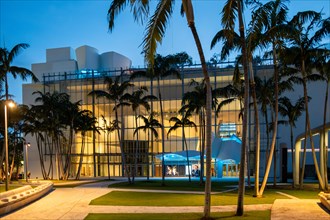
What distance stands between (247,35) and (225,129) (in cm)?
3621

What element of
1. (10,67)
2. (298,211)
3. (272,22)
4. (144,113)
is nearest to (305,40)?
(272,22)

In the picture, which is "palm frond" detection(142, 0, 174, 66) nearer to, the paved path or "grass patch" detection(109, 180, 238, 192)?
the paved path

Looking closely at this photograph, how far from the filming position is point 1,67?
29.5 metres

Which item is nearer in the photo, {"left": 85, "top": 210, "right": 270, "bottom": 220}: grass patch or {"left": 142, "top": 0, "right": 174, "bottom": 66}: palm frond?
{"left": 142, "top": 0, "right": 174, "bottom": 66}: palm frond

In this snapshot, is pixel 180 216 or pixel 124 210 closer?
pixel 180 216

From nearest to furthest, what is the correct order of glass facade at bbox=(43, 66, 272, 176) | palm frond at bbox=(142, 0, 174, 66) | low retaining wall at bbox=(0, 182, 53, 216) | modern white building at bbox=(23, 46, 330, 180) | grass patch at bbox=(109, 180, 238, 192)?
palm frond at bbox=(142, 0, 174, 66)
low retaining wall at bbox=(0, 182, 53, 216)
grass patch at bbox=(109, 180, 238, 192)
modern white building at bbox=(23, 46, 330, 180)
glass facade at bbox=(43, 66, 272, 176)

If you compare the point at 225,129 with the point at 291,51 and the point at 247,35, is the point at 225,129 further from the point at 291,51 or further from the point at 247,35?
the point at 247,35

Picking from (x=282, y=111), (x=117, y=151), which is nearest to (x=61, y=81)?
(x=117, y=151)

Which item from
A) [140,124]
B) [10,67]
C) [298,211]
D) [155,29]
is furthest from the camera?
[140,124]

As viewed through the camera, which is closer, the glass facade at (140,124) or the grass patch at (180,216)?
the grass patch at (180,216)

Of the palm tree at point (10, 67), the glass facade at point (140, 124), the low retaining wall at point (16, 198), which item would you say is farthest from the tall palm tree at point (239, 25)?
the glass facade at point (140, 124)

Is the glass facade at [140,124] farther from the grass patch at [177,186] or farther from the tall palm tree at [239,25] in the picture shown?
the tall palm tree at [239,25]

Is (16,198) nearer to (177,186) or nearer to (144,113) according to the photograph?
(177,186)

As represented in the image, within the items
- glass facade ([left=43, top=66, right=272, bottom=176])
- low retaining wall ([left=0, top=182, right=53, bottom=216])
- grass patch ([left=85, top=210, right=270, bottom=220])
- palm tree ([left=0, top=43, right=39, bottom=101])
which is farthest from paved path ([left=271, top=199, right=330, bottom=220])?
glass facade ([left=43, top=66, right=272, bottom=176])
